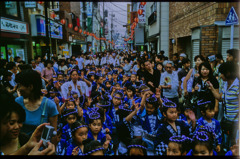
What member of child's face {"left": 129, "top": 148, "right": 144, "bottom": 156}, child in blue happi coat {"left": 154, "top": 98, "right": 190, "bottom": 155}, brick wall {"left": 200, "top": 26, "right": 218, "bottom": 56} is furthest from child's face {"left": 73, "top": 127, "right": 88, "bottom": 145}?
brick wall {"left": 200, "top": 26, "right": 218, "bottom": 56}

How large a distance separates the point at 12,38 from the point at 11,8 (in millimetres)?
2135

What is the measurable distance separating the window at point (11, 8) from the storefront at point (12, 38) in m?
0.68

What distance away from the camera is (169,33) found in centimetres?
1695

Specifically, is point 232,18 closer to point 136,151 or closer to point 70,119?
point 136,151

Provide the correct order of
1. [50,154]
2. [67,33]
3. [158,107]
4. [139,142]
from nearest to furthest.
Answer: [50,154] < [139,142] < [158,107] < [67,33]

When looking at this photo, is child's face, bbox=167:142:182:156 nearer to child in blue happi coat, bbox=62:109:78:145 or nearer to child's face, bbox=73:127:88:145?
child's face, bbox=73:127:88:145

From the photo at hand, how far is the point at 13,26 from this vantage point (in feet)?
41.0

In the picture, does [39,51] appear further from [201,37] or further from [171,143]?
[171,143]

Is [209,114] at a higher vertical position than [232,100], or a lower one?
lower

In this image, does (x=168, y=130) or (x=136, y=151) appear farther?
(x=168, y=130)

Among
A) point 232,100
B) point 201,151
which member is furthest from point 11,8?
point 201,151

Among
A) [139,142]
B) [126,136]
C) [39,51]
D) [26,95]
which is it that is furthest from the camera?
[39,51]

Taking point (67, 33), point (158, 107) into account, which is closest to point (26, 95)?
point (158, 107)

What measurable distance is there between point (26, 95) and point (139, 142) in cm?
164
